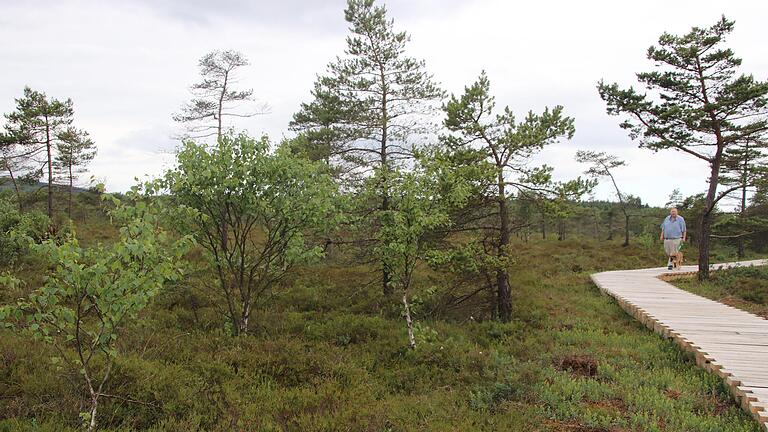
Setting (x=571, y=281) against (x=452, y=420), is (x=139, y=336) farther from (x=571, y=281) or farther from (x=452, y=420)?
(x=571, y=281)

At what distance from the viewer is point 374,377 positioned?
7961 mm

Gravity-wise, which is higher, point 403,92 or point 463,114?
point 403,92

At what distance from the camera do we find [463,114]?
37.2 feet

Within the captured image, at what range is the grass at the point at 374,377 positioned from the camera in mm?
5566

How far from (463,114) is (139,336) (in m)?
8.91

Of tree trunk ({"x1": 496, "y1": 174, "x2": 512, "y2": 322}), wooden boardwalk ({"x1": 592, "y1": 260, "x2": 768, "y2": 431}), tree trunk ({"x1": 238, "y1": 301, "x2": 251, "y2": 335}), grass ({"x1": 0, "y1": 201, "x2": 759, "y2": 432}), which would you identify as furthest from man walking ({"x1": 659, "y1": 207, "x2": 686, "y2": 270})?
tree trunk ({"x1": 238, "y1": 301, "x2": 251, "y2": 335})

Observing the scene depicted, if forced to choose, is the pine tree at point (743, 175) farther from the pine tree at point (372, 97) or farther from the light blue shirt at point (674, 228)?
the pine tree at point (372, 97)

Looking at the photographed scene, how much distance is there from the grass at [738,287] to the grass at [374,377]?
2977mm

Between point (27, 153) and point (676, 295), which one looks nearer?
point (676, 295)

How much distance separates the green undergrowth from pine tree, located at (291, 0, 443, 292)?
180 inches

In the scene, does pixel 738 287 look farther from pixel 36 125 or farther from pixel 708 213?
pixel 36 125

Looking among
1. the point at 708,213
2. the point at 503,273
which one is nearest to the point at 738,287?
the point at 708,213

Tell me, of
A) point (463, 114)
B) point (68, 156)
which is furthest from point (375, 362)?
point (68, 156)

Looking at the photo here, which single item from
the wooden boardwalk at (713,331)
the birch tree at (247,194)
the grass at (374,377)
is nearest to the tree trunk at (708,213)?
the wooden boardwalk at (713,331)
